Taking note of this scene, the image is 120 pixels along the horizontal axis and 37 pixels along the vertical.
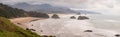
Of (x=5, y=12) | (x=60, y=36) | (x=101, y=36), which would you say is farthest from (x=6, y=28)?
(x=5, y=12)

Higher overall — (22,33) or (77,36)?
(22,33)

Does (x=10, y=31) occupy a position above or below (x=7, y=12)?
above

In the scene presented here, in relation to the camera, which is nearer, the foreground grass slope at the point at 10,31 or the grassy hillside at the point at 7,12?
the foreground grass slope at the point at 10,31

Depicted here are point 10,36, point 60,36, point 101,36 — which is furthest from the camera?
point 101,36

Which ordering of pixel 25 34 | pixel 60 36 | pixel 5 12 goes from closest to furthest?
pixel 25 34
pixel 60 36
pixel 5 12

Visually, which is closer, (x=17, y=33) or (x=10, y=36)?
(x=10, y=36)

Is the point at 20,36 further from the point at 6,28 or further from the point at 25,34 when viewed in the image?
the point at 6,28

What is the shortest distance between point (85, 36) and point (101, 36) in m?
4.86

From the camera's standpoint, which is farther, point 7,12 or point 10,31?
point 7,12

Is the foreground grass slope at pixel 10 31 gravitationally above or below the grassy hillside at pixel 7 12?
above

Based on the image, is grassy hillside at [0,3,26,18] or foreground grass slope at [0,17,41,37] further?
grassy hillside at [0,3,26,18]

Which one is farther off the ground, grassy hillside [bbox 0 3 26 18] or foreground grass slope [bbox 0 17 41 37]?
foreground grass slope [bbox 0 17 41 37]

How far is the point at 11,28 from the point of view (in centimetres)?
4900

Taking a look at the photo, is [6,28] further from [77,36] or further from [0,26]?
[77,36]
